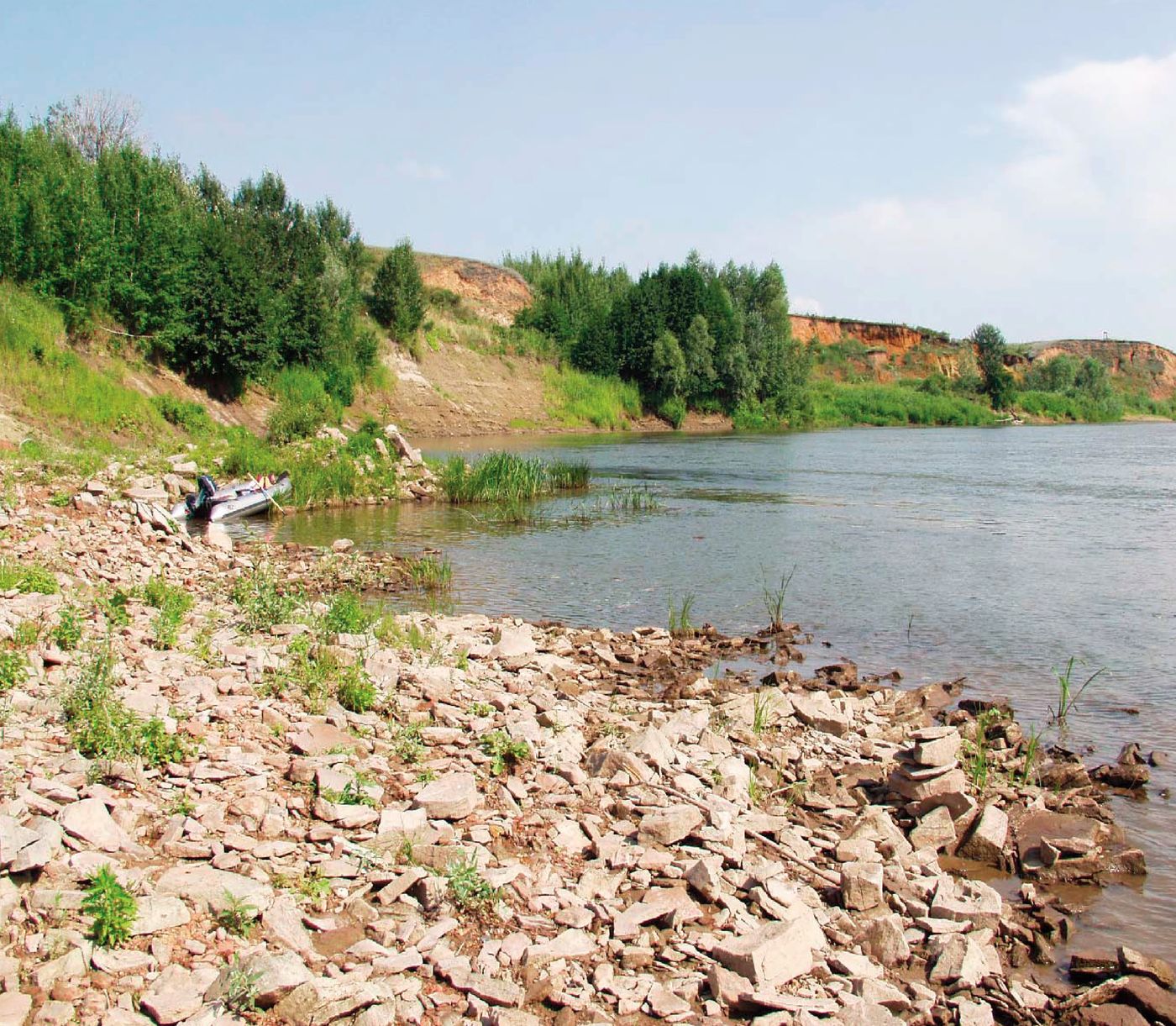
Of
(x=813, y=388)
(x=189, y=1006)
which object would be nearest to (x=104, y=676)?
(x=189, y=1006)

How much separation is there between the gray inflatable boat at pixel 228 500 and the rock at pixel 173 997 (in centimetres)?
1356

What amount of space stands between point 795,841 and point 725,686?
10.8 feet

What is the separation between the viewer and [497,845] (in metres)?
4.86

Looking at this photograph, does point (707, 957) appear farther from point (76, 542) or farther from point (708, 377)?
point (708, 377)

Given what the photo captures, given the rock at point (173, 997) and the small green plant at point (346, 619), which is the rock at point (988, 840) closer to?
the rock at point (173, 997)

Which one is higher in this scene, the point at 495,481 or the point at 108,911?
the point at 495,481

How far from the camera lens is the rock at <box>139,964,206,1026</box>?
3.38 meters

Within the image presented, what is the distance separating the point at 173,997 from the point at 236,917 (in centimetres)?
44

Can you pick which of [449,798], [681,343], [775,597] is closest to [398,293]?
[681,343]

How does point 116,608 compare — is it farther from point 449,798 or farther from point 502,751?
point 449,798

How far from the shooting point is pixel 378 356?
147 feet

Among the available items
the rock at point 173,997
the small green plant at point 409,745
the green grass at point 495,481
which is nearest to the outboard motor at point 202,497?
the green grass at point 495,481

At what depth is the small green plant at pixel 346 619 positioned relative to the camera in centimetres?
826

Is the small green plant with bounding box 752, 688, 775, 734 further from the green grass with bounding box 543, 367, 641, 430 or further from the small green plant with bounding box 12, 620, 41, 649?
the green grass with bounding box 543, 367, 641, 430
